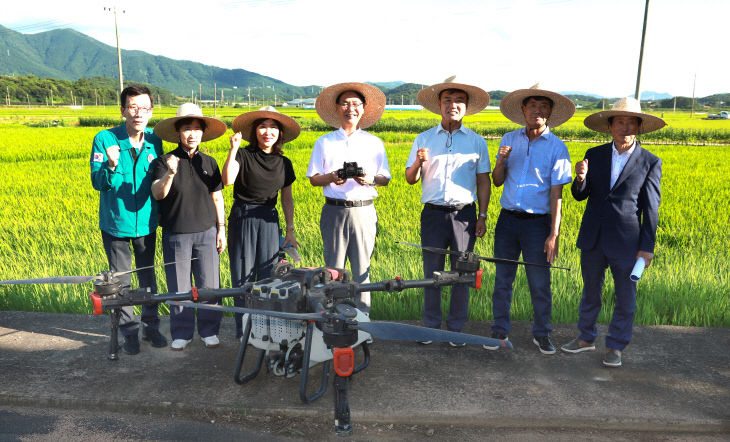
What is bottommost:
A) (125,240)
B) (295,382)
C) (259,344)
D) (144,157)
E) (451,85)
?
(295,382)

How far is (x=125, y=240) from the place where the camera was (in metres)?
3.70

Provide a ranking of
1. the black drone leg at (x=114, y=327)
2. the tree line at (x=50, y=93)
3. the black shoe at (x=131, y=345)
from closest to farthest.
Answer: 1. the black drone leg at (x=114, y=327)
2. the black shoe at (x=131, y=345)
3. the tree line at (x=50, y=93)

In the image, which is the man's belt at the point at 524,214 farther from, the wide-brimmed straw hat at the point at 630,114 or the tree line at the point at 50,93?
the tree line at the point at 50,93

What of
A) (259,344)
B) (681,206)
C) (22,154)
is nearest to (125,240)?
(259,344)

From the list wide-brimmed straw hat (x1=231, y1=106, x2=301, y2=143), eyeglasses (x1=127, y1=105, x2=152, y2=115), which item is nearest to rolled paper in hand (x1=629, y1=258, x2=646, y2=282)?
wide-brimmed straw hat (x1=231, y1=106, x2=301, y2=143)

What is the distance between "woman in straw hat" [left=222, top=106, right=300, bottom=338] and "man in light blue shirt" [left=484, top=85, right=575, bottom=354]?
1677mm

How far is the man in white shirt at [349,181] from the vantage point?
12.4 feet

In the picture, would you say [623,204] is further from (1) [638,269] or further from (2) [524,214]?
(2) [524,214]

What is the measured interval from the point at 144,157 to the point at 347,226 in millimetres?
1572

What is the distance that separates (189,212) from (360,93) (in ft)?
5.22

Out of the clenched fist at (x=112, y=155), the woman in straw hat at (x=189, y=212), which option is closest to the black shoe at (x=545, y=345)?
the woman in straw hat at (x=189, y=212)

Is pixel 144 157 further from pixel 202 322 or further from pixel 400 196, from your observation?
pixel 400 196

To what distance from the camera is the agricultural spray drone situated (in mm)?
2180

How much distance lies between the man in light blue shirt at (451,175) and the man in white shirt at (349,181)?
33cm
